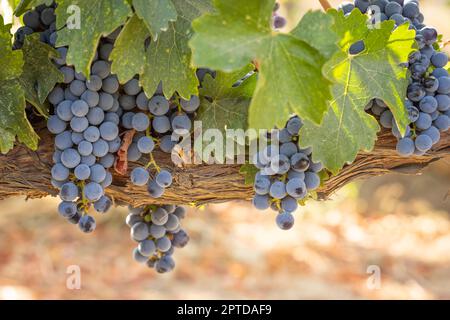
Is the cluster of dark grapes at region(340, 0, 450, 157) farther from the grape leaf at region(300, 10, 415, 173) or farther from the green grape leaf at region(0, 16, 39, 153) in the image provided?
the green grape leaf at region(0, 16, 39, 153)

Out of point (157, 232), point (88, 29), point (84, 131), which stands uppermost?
point (88, 29)

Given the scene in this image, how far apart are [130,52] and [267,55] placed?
214mm

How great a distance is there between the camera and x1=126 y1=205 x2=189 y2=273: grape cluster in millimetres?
1145

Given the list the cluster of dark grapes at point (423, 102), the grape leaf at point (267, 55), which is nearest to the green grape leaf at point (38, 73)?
the grape leaf at point (267, 55)

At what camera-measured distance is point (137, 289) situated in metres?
3.14

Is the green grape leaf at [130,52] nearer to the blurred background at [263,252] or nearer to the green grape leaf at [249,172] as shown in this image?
the green grape leaf at [249,172]

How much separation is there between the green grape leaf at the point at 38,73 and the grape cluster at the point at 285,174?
295 mm

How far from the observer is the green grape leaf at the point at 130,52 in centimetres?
86

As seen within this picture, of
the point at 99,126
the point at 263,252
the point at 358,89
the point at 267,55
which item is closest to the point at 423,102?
the point at 358,89

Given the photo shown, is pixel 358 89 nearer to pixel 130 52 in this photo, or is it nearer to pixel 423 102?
pixel 423 102

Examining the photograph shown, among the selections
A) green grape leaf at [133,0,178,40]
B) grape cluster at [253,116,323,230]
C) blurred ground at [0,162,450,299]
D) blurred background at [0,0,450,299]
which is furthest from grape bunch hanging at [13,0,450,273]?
blurred ground at [0,162,450,299]

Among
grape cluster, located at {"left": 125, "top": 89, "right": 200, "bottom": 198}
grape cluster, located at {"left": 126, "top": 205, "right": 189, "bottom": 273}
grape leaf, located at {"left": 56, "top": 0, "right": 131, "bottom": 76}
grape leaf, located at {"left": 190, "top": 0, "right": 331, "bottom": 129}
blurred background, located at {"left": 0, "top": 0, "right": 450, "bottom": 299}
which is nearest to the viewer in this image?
grape leaf, located at {"left": 190, "top": 0, "right": 331, "bottom": 129}

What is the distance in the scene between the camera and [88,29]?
2.77ft

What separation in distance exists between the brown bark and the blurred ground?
2.15 metres
